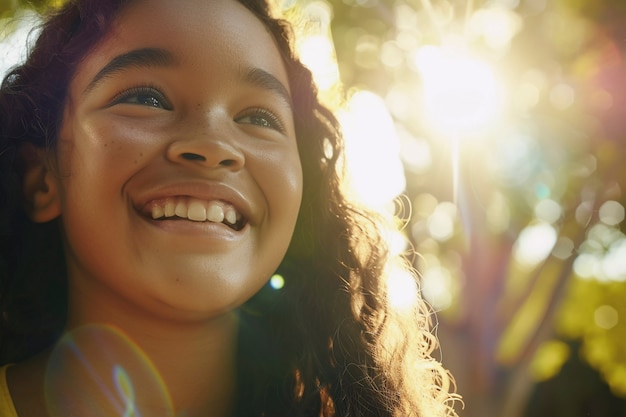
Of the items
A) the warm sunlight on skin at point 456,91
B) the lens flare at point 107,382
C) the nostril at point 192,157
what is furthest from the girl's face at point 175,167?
the warm sunlight on skin at point 456,91

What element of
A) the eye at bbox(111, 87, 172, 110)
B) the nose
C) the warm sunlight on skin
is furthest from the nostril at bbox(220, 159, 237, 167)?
the warm sunlight on skin

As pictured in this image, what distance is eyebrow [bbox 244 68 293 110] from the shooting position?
2141 mm

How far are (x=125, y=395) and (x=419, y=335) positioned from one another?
1092mm

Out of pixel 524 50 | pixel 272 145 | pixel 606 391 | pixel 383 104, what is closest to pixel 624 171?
pixel 524 50

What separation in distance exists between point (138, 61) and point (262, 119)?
1.37 feet

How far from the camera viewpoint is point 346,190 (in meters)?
2.67

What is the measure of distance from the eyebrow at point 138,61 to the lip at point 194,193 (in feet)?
Result: 1.19

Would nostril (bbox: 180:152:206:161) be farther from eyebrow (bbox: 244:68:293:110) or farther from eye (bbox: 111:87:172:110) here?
eyebrow (bbox: 244:68:293:110)

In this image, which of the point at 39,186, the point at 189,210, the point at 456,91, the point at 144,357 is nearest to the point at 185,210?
the point at 189,210

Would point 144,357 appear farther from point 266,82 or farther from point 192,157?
point 266,82

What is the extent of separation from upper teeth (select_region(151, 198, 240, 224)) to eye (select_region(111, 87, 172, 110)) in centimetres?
29

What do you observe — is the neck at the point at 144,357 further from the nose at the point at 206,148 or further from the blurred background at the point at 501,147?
the blurred background at the point at 501,147

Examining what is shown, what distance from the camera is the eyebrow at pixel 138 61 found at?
2025 millimetres

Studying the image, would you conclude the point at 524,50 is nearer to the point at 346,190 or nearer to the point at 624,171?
the point at 624,171
